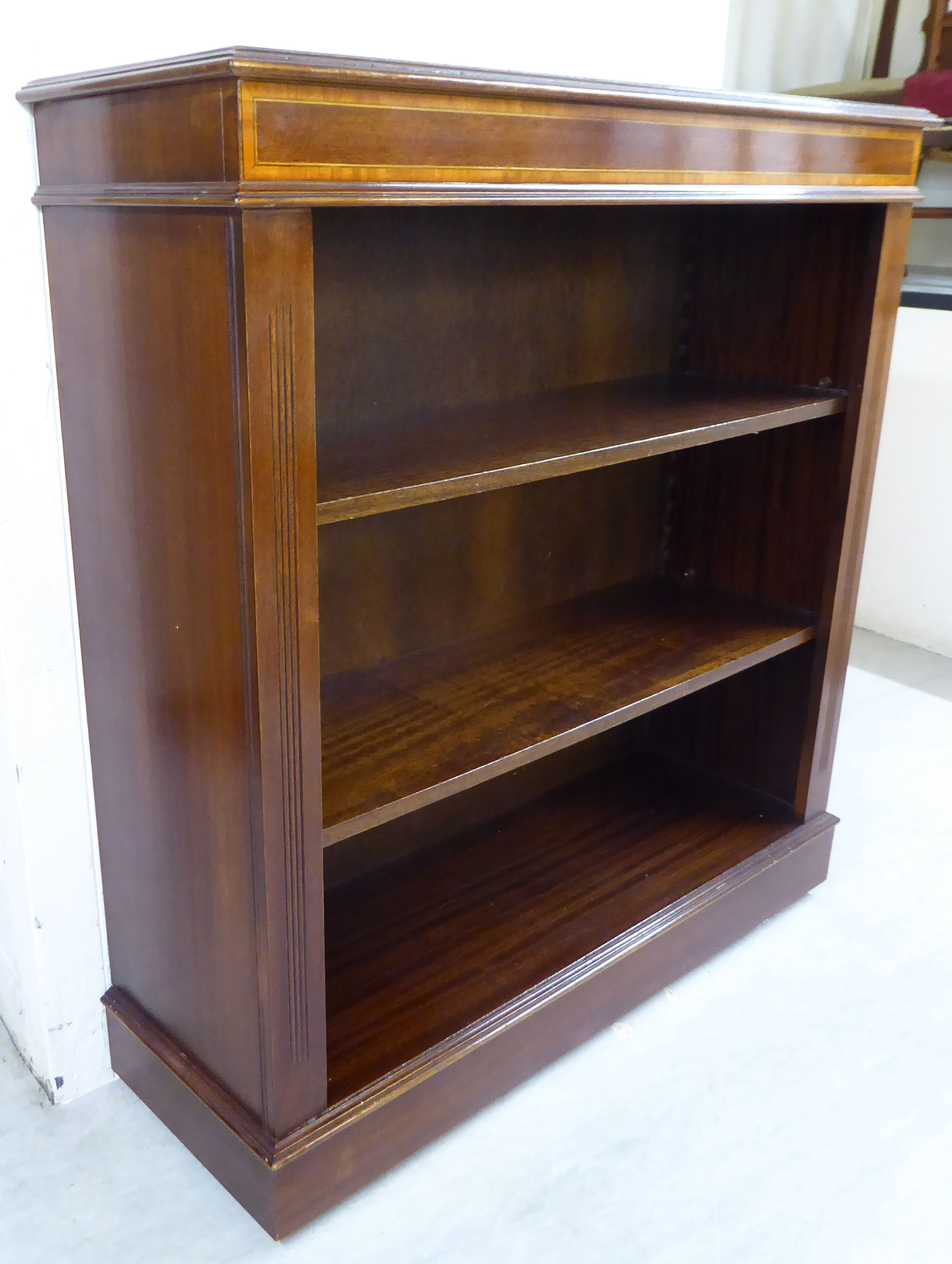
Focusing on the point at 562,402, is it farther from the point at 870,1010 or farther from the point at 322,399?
the point at 870,1010

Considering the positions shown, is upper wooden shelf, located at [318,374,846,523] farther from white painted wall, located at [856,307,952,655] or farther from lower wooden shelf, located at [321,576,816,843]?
white painted wall, located at [856,307,952,655]

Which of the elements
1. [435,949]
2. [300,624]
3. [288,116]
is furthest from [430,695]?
[288,116]

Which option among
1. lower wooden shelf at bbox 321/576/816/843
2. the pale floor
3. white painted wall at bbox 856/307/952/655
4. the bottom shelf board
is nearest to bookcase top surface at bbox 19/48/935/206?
lower wooden shelf at bbox 321/576/816/843

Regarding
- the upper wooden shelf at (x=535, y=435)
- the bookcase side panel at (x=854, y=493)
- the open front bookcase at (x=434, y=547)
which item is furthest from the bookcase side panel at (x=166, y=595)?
the bookcase side panel at (x=854, y=493)

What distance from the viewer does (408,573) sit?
1.51 metres

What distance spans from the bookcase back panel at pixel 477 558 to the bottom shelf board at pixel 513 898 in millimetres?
344

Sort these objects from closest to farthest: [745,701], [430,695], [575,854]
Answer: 1. [430,695]
2. [575,854]
3. [745,701]

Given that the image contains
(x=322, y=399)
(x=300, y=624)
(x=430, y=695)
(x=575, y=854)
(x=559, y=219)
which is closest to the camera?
(x=300, y=624)

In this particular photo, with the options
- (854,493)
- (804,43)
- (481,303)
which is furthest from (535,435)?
(804,43)

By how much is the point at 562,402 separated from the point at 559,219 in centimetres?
25

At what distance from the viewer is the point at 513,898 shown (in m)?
1.58

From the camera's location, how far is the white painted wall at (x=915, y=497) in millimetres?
2809

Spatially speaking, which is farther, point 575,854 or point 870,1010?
point 575,854

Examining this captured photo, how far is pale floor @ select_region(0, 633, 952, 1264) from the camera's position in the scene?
1201mm
